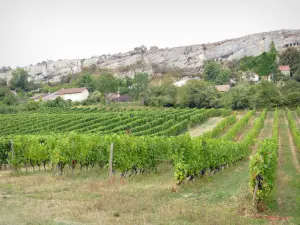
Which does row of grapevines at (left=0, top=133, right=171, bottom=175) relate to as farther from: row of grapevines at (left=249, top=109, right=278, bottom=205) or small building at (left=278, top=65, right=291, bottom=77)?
small building at (left=278, top=65, right=291, bottom=77)

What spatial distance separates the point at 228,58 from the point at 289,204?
16646 cm

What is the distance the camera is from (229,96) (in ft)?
224

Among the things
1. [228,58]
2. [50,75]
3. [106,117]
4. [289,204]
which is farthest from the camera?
[50,75]

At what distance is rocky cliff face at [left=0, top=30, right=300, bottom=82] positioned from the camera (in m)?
165

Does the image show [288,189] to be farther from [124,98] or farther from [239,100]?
[124,98]

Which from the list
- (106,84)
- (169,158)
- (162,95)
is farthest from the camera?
(106,84)

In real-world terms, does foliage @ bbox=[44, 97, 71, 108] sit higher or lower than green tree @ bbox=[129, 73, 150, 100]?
lower

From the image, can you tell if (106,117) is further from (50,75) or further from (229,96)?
(50,75)

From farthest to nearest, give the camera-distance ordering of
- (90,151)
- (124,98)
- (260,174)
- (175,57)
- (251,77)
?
(175,57) < (251,77) < (124,98) < (90,151) < (260,174)

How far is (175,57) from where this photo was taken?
592 feet

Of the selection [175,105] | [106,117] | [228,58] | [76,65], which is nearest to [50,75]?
[76,65]

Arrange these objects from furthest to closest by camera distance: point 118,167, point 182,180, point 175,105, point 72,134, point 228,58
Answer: point 228,58 → point 175,105 → point 72,134 → point 118,167 → point 182,180

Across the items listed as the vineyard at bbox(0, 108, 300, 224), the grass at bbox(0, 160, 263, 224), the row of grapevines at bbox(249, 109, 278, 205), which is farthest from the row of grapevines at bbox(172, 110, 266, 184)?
the row of grapevines at bbox(249, 109, 278, 205)

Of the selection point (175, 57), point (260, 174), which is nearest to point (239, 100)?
point (260, 174)
